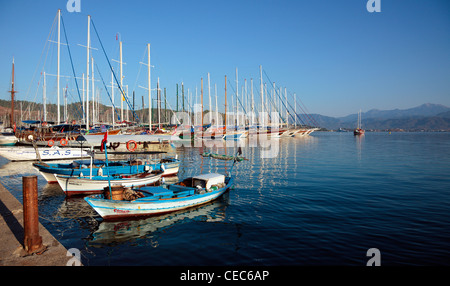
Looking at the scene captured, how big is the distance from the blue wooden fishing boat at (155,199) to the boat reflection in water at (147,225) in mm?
365

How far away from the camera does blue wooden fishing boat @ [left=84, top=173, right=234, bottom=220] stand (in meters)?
15.2

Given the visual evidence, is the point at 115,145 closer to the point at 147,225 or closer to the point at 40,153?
the point at 40,153

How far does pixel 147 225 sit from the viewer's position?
15.3m

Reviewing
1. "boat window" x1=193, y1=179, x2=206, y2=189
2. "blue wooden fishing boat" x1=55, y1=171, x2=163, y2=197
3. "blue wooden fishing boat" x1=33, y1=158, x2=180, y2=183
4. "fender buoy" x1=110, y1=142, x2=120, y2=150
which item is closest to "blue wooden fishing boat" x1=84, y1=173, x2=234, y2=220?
"boat window" x1=193, y1=179, x2=206, y2=189

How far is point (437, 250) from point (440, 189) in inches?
607

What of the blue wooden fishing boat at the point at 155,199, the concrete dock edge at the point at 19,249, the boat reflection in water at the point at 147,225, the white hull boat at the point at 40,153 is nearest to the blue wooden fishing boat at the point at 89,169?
the blue wooden fishing boat at the point at 155,199

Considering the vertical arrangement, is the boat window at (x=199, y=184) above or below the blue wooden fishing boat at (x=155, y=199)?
above

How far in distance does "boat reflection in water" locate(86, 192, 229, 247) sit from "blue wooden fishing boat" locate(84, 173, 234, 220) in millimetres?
365

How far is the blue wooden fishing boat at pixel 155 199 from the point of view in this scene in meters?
15.2

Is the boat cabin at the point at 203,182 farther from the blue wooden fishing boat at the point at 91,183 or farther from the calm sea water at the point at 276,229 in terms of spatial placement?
the blue wooden fishing boat at the point at 91,183

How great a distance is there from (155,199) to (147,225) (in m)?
1.51

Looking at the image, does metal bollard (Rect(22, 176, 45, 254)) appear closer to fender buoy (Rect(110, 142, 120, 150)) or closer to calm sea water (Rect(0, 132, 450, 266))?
calm sea water (Rect(0, 132, 450, 266))

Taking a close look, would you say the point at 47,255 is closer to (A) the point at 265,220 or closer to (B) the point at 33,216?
(B) the point at 33,216
